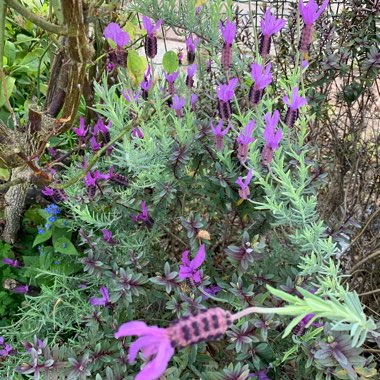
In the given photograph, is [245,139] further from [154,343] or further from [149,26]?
[154,343]

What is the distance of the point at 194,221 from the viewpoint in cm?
102

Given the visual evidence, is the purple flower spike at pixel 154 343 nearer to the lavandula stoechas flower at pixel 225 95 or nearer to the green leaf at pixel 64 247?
the lavandula stoechas flower at pixel 225 95

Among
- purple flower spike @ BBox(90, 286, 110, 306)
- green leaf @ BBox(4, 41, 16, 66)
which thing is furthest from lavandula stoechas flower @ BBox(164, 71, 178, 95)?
green leaf @ BBox(4, 41, 16, 66)

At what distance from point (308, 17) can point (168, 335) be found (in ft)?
2.49

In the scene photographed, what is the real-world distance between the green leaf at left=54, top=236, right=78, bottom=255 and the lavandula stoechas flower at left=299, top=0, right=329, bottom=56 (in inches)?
34.5

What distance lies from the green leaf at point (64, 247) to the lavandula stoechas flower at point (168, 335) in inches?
45.8

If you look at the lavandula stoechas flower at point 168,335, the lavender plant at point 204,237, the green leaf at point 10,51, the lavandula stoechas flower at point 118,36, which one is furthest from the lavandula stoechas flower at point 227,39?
the green leaf at point 10,51

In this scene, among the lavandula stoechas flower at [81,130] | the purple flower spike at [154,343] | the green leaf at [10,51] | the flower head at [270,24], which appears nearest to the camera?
the purple flower spike at [154,343]

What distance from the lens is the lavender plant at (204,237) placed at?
35.5 inches

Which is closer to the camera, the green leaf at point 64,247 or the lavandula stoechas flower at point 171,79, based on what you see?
the lavandula stoechas flower at point 171,79

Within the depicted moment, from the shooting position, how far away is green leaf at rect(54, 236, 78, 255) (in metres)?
1.49

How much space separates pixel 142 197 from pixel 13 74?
112 cm

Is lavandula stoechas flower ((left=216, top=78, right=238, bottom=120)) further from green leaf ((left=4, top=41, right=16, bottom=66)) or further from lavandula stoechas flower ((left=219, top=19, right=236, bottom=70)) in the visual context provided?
green leaf ((left=4, top=41, right=16, bottom=66))

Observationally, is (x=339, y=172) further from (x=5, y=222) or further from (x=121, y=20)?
(x=5, y=222)
